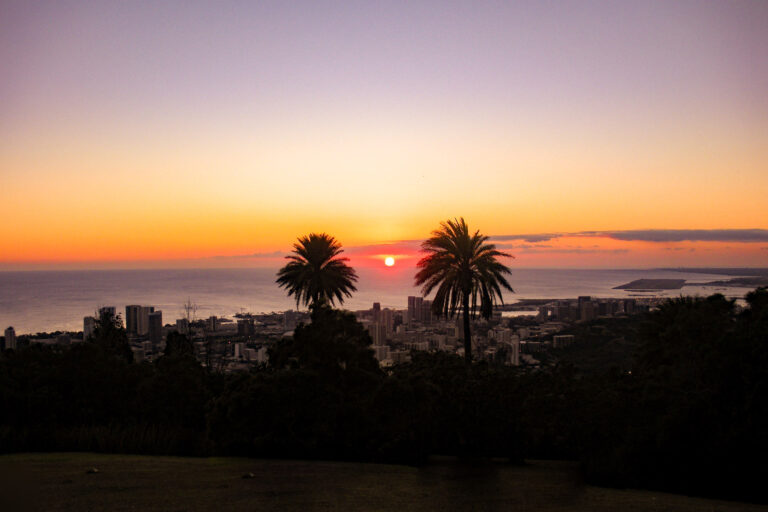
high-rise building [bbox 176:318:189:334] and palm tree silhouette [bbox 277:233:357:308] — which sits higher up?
palm tree silhouette [bbox 277:233:357:308]

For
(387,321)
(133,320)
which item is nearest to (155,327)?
(133,320)

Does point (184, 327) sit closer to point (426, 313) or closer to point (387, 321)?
point (387, 321)

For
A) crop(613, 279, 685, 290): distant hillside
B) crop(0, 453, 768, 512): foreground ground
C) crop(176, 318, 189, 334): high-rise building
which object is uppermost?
crop(613, 279, 685, 290): distant hillside

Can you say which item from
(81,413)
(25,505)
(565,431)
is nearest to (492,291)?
(565,431)

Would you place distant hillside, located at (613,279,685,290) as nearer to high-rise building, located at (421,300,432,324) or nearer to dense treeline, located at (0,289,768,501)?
high-rise building, located at (421,300,432,324)

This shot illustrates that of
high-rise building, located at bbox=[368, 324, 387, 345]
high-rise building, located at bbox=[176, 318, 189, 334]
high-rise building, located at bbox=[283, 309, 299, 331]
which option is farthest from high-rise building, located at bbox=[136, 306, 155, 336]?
high-rise building, located at bbox=[368, 324, 387, 345]

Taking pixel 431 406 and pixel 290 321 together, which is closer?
pixel 431 406

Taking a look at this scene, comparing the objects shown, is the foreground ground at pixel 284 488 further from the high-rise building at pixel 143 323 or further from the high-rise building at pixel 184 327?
the high-rise building at pixel 143 323
